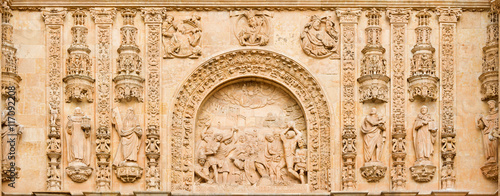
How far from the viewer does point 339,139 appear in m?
22.2

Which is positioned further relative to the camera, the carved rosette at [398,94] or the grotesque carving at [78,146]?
the carved rosette at [398,94]

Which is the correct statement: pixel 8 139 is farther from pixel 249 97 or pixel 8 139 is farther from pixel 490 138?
pixel 490 138

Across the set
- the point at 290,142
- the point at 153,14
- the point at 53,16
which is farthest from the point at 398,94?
the point at 53,16

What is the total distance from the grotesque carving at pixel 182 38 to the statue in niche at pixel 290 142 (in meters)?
2.23

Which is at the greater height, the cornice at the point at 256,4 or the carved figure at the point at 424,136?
the cornice at the point at 256,4

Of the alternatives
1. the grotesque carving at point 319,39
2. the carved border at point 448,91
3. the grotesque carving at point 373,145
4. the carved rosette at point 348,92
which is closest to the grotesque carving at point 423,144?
the carved border at point 448,91

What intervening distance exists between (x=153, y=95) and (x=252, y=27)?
230 cm

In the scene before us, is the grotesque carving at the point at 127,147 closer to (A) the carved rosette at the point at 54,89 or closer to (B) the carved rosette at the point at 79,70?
(B) the carved rosette at the point at 79,70

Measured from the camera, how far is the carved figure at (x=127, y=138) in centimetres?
2184

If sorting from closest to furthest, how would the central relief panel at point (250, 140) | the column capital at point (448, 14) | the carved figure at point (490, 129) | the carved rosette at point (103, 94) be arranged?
the carved figure at point (490, 129) < the carved rosette at point (103, 94) < the central relief panel at point (250, 140) < the column capital at point (448, 14)

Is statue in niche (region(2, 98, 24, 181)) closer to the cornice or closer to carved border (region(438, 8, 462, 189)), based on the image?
Answer: the cornice

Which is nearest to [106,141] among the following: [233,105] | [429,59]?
[233,105]

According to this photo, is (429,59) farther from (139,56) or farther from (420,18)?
(139,56)

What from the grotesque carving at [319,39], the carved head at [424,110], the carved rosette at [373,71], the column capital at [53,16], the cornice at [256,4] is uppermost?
the cornice at [256,4]
